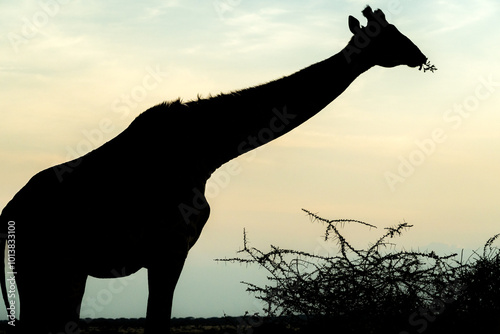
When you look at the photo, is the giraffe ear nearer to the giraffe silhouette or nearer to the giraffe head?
the giraffe head

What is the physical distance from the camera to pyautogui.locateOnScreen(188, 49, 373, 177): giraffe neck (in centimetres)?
777

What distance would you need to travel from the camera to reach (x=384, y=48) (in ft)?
26.6

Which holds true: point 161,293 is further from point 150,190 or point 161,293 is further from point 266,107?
point 266,107

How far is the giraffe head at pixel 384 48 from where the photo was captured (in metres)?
8.09

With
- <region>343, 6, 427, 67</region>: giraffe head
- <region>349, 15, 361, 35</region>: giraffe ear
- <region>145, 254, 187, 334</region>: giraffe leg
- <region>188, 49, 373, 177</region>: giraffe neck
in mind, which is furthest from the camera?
<region>349, 15, 361, 35</region>: giraffe ear

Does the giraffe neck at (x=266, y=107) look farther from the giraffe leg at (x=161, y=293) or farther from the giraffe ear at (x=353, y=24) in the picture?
the giraffe leg at (x=161, y=293)

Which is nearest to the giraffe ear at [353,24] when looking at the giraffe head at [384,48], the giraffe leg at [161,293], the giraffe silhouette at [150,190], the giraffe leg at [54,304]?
the giraffe head at [384,48]

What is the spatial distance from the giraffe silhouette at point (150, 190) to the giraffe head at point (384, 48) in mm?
12

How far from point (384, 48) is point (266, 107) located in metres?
1.60

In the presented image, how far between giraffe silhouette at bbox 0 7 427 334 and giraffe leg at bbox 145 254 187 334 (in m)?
0.01

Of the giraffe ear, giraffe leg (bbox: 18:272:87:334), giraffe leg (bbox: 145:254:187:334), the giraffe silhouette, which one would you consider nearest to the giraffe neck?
the giraffe silhouette

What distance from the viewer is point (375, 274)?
6.23m

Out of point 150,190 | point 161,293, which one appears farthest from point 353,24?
point 161,293

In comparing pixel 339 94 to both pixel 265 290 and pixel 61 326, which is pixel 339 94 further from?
pixel 61 326
